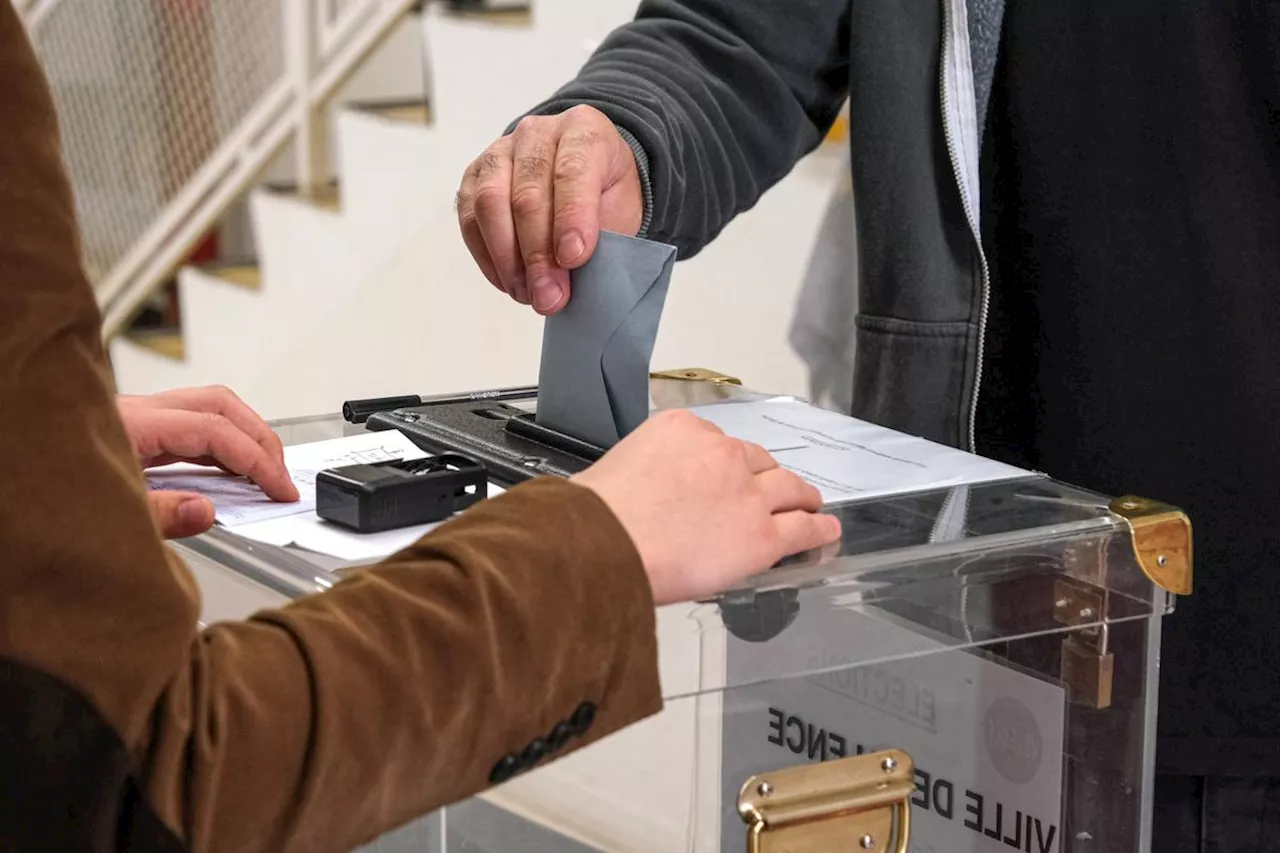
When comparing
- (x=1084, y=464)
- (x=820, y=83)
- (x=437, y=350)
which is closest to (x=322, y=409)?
(x=437, y=350)

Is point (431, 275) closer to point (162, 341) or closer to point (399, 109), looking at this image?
point (399, 109)

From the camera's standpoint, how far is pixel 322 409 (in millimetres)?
3307

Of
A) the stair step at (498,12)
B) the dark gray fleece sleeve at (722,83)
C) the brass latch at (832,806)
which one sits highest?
the stair step at (498,12)

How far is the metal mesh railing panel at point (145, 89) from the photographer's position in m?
3.47

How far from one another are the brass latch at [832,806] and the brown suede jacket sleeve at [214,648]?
0.15m

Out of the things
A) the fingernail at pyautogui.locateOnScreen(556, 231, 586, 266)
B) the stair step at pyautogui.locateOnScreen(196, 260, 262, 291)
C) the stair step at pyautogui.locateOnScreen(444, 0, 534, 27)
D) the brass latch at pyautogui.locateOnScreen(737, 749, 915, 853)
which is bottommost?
the brass latch at pyautogui.locateOnScreen(737, 749, 915, 853)

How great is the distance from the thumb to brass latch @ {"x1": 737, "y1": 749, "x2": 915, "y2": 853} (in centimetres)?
29

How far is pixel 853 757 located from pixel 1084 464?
46cm

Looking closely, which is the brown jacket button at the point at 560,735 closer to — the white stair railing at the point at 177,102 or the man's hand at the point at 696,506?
the man's hand at the point at 696,506

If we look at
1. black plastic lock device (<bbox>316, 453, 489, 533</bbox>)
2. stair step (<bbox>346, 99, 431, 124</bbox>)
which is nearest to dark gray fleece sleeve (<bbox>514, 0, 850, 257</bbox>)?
black plastic lock device (<bbox>316, 453, 489, 533</bbox>)

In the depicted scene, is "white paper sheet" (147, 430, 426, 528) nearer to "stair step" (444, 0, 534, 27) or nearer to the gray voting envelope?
the gray voting envelope

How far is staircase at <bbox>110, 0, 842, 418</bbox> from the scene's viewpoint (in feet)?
A: 7.77

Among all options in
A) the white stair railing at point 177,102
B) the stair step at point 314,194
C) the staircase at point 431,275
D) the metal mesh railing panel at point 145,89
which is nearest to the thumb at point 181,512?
the staircase at point 431,275

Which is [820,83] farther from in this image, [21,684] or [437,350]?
[437,350]
